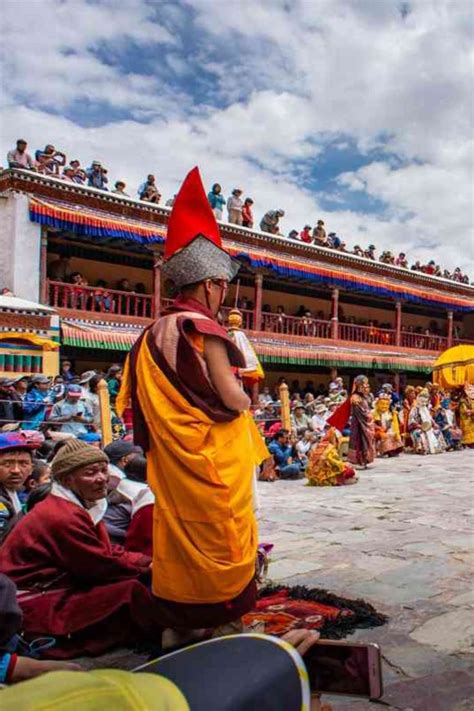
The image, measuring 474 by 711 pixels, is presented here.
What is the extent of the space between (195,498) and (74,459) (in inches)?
36.0

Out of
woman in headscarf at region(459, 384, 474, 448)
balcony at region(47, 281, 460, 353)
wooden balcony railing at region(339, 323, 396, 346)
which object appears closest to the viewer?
balcony at region(47, 281, 460, 353)

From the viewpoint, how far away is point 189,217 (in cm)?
247

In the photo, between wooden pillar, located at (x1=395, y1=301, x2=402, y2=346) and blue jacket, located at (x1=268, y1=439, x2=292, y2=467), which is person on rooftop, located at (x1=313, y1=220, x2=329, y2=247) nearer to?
wooden pillar, located at (x1=395, y1=301, x2=402, y2=346)

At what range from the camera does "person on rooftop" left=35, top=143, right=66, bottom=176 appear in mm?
13130

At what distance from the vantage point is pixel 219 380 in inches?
85.8

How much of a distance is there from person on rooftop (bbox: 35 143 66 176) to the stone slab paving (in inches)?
341

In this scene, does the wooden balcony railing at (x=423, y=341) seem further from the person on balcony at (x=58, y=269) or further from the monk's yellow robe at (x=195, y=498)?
the monk's yellow robe at (x=195, y=498)

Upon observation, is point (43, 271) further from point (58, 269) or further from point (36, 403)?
point (36, 403)

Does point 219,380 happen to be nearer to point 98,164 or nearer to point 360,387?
point 360,387

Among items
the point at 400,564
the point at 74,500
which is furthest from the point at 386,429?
the point at 74,500

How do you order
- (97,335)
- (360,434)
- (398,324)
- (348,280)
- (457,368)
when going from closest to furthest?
(360,434) < (97,335) < (457,368) < (348,280) < (398,324)

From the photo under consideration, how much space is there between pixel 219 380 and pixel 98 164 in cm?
1327

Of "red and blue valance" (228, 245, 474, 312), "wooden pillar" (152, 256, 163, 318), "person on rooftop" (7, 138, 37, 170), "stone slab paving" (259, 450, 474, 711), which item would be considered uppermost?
"person on rooftop" (7, 138, 37, 170)

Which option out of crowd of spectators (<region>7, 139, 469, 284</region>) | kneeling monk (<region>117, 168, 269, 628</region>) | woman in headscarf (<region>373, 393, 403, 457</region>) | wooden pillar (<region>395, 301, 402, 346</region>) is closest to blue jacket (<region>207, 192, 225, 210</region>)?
crowd of spectators (<region>7, 139, 469, 284</region>)
